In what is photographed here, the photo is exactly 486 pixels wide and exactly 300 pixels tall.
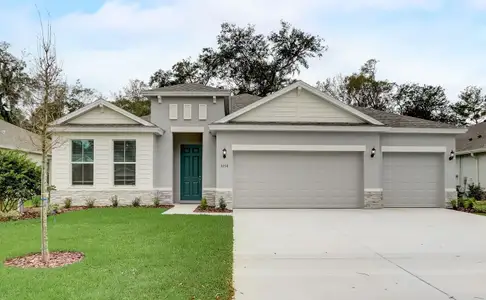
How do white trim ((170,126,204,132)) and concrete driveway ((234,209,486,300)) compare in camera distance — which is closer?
concrete driveway ((234,209,486,300))

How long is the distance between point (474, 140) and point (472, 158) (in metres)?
1.88

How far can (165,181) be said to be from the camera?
47.5 feet

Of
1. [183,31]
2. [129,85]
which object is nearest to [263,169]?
[183,31]

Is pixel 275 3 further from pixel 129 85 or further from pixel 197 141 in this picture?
pixel 129 85

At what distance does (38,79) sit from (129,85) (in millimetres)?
28011

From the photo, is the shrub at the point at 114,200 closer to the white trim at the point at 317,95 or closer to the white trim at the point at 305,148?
the white trim at the point at 305,148

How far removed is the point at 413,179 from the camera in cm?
1403

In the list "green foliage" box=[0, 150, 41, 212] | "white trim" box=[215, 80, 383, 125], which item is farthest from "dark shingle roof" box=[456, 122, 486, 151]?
"green foliage" box=[0, 150, 41, 212]

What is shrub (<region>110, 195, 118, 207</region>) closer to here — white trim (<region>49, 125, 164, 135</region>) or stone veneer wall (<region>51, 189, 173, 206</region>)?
stone veneer wall (<region>51, 189, 173, 206</region>)

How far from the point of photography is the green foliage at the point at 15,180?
11.1 m

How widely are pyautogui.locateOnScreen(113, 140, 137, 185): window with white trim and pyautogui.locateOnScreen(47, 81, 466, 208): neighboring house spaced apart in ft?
0.12

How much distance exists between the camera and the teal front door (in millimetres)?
15211

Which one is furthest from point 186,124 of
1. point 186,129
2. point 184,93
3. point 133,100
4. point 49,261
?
point 133,100

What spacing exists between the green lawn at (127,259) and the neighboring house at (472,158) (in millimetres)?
15972
